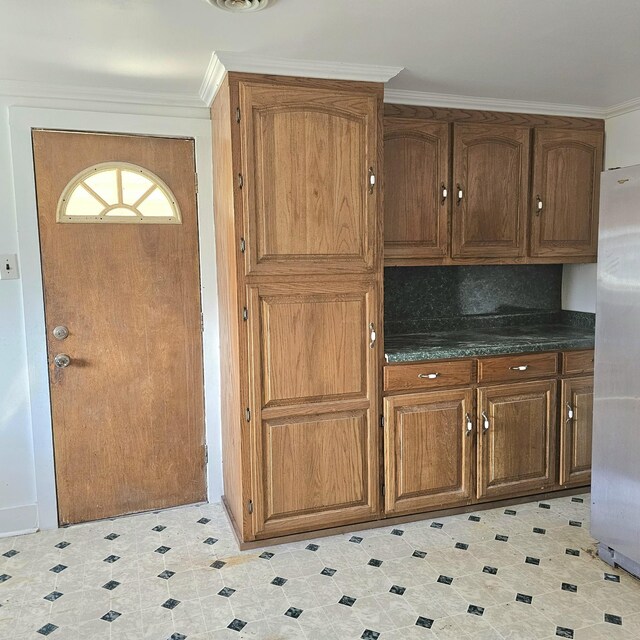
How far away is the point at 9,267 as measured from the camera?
2.84 meters

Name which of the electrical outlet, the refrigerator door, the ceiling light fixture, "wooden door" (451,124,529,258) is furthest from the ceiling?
the electrical outlet

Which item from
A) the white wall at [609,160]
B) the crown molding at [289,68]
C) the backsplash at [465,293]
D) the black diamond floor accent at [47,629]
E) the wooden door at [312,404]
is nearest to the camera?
the black diamond floor accent at [47,629]

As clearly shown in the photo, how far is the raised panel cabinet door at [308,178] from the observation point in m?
2.54

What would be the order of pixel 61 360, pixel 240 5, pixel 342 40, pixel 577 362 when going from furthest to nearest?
1. pixel 577 362
2. pixel 61 360
3. pixel 342 40
4. pixel 240 5

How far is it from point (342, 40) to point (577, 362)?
6.97 feet

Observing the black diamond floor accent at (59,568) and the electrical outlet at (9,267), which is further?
the electrical outlet at (9,267)

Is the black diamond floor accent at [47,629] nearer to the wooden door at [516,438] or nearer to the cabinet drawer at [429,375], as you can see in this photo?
the cabinet drawer at [429,375]

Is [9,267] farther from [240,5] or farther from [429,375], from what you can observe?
[429,375]

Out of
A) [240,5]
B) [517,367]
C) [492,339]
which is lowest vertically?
[517,367]

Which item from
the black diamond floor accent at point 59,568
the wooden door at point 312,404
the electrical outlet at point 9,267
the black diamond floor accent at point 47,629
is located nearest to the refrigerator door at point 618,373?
the wooden door at point 312,404

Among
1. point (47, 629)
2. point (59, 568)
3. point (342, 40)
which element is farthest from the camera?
point (59, 568)

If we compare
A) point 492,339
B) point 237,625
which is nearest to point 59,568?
point 237,625

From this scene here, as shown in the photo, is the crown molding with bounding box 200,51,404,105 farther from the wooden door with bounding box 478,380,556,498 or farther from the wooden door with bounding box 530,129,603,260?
the wooden door with bounding box 478,380,556,498

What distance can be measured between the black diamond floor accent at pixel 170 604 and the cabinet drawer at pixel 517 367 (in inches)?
70.9
